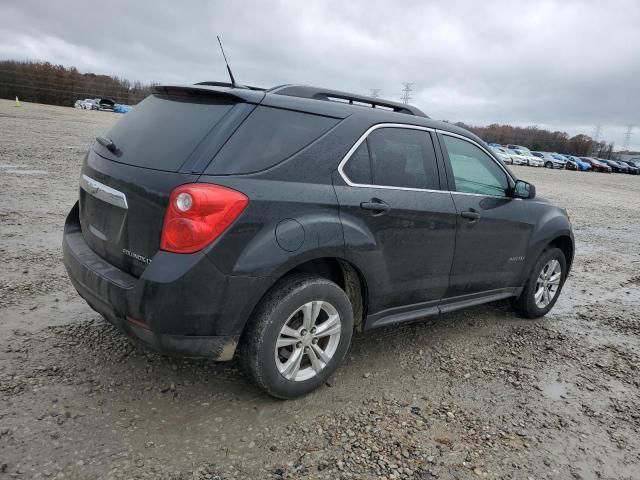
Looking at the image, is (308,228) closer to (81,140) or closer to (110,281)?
(110,281)

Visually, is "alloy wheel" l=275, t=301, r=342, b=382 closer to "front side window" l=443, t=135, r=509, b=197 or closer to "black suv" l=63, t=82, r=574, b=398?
"black suv" l=63, t=82, r=574, b=398

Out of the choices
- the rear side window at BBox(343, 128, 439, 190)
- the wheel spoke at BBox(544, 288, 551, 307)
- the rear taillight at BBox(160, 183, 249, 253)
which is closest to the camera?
the rear taillight at BBox(160, 183, 249, 253)

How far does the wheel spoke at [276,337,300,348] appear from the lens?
283 centimetres

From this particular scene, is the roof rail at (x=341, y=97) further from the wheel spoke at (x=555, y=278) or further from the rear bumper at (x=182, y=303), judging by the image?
the wheel spoke at (x=555, y=278)

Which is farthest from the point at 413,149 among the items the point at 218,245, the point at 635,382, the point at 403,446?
the point at 635,382

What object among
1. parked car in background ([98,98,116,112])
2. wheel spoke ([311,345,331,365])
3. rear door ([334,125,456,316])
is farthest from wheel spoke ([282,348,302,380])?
parked car in background ([98,98,116,112])

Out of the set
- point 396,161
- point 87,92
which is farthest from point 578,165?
point 87,92

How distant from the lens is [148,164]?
2.73 m

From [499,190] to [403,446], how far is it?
2.40m

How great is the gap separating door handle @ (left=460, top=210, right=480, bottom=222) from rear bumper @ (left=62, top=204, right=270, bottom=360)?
176cm

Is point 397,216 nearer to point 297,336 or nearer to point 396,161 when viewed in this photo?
point 396,161

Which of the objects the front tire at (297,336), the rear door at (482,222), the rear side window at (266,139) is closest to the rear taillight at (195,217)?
the rear side window at (266,139)

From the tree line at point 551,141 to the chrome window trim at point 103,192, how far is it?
8198cm

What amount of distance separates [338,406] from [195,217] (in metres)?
1.46
